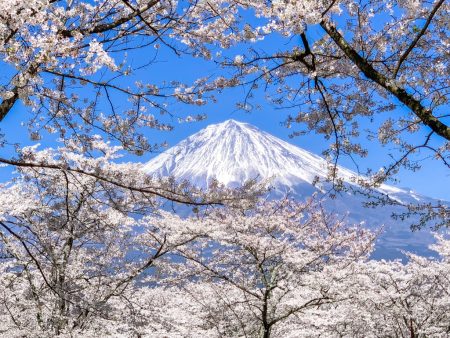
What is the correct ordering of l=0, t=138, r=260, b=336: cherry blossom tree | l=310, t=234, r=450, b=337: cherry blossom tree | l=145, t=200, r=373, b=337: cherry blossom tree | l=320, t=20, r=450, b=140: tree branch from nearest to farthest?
l=320, t=20, r=450, b=140: tree branch < l=0, t=138, r=260, b=336: cherry blossom tree < l=145, t=200, r=373, b=337: cherry blossom tree < l=310, t=234, r=450, b=337: cherry blossom tree

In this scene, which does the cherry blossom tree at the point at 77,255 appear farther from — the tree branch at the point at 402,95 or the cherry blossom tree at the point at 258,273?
the tree branch at the point at 402,95

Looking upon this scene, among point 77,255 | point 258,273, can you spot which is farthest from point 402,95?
point 77,255

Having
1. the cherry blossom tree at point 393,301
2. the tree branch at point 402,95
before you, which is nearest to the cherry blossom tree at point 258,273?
the cherry blossom tree at point 393,301

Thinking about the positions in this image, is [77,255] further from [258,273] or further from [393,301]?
[393,301]

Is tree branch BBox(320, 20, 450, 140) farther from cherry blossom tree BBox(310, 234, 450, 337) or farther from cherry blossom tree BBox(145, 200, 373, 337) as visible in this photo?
cherry blossom tree BBox(310, 234, 450, 337)

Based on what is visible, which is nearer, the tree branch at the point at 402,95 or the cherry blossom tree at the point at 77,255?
the tree branch at the point at 402,95

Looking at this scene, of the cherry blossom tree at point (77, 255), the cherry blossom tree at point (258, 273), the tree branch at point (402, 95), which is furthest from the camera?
the cherry blossom tree at point (258, 273)

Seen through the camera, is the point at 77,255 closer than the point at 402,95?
No

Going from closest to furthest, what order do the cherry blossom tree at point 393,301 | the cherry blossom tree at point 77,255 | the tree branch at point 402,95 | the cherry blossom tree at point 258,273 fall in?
1. the tree branch at point 402,95
2. the cherry blossom tree at point 77,255
3. the cherry blossom tree at point 258,273
4. the cherry blossom tree at point 393,301

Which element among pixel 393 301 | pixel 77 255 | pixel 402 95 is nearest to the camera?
pixel 402 95

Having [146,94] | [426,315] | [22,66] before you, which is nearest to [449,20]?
[146,94]

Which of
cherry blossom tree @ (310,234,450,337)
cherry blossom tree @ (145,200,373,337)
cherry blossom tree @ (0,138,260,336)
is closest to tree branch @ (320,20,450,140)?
cherry blossom tree @ (0,138,260,336)

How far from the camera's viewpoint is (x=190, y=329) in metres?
10.6

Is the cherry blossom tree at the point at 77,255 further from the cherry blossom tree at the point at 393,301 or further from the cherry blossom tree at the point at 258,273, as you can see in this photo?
the cherry blossom tree at the point at 393,301
